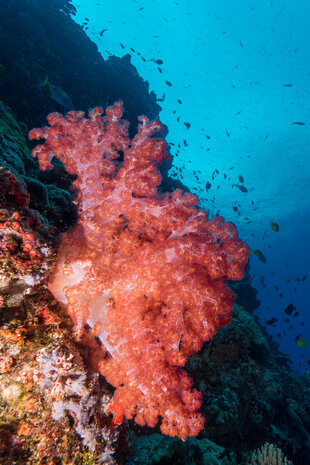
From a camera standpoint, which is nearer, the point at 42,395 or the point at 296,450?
the point at 42,395

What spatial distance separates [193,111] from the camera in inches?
2073

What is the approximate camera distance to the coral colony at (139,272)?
2.56m

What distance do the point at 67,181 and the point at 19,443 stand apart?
232 inches

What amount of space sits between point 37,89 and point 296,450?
19622 mm

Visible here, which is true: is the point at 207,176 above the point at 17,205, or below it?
above

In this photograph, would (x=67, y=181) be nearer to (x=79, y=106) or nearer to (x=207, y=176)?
(x=79, y=106)

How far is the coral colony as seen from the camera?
2.56 m

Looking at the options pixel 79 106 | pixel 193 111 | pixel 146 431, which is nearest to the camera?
pixel 146 431

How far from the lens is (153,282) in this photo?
2705 millimetres

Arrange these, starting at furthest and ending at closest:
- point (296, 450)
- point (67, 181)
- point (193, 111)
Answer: point (193, 111) < point (296, 450) < point (67, 181)

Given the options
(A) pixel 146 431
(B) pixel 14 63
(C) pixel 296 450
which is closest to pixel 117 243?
(A) pixel 146 431

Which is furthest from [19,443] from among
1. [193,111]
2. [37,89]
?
[193,111]

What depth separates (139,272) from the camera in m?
2.73

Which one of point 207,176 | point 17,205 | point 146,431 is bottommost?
point 146,431
